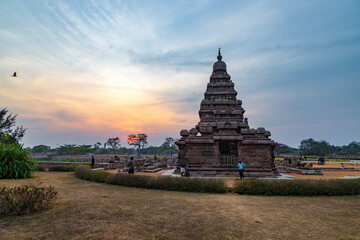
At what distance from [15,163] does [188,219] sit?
13024mm

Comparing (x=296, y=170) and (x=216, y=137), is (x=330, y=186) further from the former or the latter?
(x=296, y=170)

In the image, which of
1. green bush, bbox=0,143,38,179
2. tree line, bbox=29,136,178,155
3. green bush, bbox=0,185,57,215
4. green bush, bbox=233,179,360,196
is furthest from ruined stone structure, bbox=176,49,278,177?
tree line, bbox=29,136,178,155

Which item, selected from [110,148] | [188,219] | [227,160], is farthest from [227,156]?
[110,148]

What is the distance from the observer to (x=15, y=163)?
13492 millimetres

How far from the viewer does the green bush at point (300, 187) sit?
366 inches

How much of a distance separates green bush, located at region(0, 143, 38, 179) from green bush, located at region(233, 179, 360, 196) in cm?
1330

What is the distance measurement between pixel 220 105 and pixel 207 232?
18.8m

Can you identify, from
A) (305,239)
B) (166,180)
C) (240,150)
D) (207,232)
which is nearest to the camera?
(305,239)

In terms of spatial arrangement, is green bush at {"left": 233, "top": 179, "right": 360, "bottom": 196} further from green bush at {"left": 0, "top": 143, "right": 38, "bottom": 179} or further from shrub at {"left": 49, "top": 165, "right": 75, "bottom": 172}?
shrub at {"left": 49, "top": 165, "right": 75, "bottom": 172}

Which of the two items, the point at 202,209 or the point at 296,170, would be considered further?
the point at 296,170

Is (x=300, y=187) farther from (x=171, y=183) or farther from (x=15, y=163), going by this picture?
(x=15, y=163)

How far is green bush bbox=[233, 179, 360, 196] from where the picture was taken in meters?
9.30

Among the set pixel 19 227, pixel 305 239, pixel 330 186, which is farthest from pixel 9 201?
pixel 330 186

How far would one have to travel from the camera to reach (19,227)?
5.05 m
